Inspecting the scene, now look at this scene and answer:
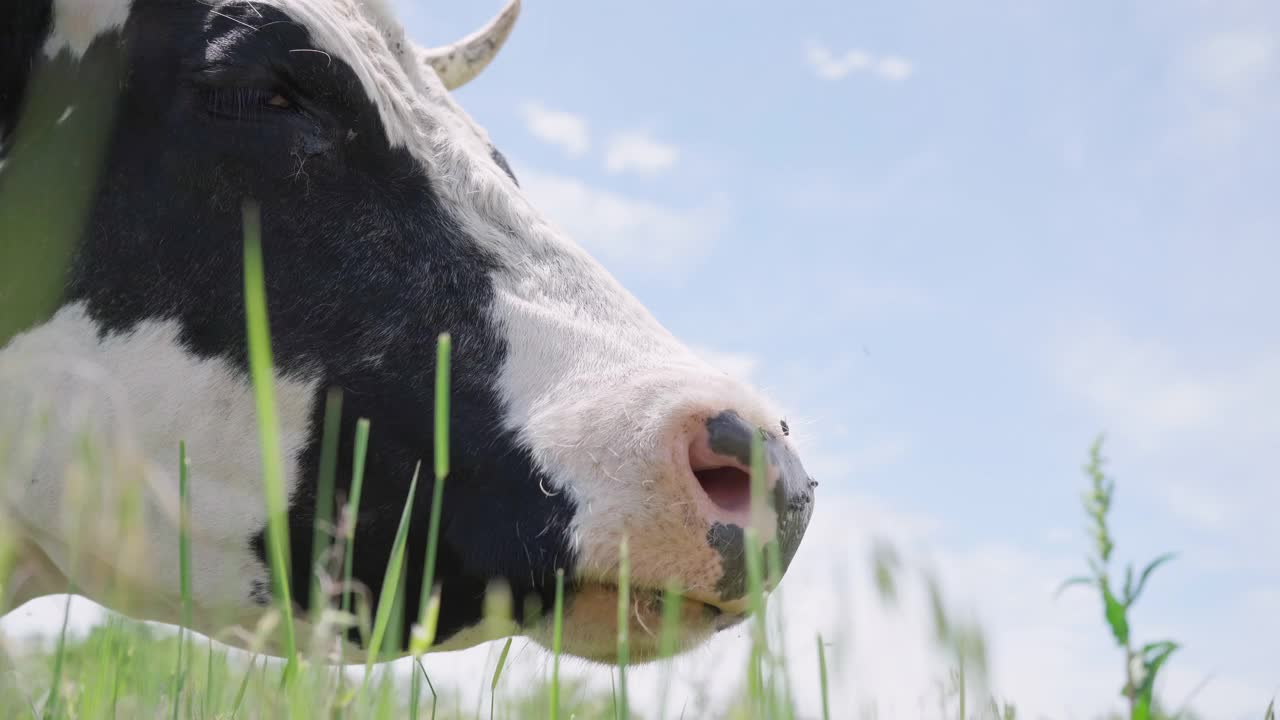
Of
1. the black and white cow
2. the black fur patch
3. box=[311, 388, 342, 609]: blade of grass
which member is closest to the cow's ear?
the black and white cow

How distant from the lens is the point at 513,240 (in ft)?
8.93

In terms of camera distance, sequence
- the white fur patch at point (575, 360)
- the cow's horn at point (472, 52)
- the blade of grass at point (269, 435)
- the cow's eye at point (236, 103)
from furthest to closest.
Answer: the cow's horn at point (472, 52) → the cow's eye at point (236, 103) → the white fur patch at point (575, 360) → the blade of grass at point (269, 435)

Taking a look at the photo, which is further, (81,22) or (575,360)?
(81,22)

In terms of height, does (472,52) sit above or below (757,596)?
above

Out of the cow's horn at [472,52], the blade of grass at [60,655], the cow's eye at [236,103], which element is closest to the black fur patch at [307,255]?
the cow's eye at [236,103]

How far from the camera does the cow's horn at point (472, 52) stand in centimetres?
485

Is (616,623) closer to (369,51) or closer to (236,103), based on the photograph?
(236,103)

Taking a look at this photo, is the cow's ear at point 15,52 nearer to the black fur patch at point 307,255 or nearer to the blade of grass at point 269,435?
the black fur patch at point 307,255

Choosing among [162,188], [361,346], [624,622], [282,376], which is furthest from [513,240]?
[624,622]

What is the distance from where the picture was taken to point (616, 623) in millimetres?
2293

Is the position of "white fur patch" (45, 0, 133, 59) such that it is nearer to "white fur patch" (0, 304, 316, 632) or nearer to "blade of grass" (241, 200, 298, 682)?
"white fur patch" (0, 304, 316, 632)

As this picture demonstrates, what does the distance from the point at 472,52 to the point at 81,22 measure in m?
2.30

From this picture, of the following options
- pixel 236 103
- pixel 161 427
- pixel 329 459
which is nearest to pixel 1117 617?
pixel 329 459

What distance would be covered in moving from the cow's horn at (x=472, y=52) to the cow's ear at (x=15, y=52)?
85.4 inches
